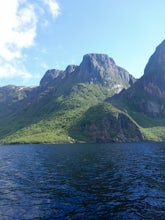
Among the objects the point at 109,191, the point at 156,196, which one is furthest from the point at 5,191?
the point at 156,196

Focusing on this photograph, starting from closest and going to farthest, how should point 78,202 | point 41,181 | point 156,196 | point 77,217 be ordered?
point 77,217
point 78,202
point 156,196
point 41,181

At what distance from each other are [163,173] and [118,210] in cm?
3360

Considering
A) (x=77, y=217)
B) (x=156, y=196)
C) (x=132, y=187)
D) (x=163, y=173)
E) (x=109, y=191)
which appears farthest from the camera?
(x=163, y=173)

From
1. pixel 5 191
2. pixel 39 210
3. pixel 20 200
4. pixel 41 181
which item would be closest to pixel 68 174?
pixel 41 181

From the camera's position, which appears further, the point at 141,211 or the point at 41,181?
the point at 41,181

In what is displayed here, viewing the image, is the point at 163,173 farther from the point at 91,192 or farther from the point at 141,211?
the point at 141,211

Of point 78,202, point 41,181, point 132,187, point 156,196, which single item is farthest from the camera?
point 41,181

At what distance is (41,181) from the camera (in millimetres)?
59875

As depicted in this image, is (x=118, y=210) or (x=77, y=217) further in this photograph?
(x=118, y=210)

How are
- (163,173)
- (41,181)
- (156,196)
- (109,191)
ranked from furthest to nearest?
(163,173) → (41,181) → (109,191) → (156,196)

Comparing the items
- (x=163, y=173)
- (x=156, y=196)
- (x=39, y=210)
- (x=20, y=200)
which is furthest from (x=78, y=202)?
(x=163, y=173)

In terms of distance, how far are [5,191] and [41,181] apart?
419 inches

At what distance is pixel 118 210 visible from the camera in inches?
1491

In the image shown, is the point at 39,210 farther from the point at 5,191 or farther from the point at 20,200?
the point at 5,191
